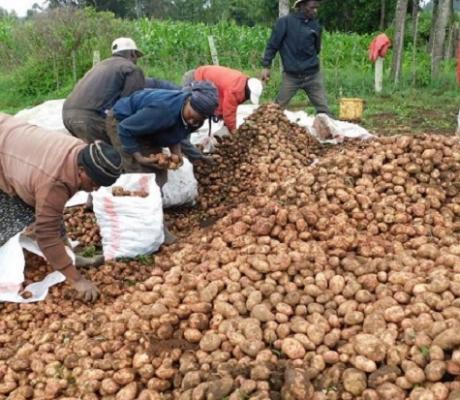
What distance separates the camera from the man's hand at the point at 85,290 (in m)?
3.09

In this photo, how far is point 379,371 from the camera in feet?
6.99

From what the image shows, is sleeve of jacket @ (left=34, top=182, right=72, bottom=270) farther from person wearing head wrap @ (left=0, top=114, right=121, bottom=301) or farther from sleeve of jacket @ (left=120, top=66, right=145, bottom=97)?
sleeve of jacket @ (left=120, top=66, right=145, bottom=97)

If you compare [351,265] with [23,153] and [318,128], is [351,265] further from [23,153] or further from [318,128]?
[318,128]

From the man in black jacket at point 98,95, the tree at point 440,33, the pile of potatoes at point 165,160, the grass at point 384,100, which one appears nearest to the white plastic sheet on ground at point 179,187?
the pile of potatoes at point 165,160

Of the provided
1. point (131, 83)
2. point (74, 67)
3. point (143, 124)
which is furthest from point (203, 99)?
point (74, 67)

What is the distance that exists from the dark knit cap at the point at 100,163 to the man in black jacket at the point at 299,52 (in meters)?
4.31

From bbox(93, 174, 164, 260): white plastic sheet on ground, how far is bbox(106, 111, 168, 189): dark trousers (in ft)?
1.87

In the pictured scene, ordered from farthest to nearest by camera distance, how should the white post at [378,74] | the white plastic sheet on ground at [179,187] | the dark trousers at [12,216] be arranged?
the white post at [378,74]
the white plastic sheet on ground at [179,187]
the dark trousers at [12,216]

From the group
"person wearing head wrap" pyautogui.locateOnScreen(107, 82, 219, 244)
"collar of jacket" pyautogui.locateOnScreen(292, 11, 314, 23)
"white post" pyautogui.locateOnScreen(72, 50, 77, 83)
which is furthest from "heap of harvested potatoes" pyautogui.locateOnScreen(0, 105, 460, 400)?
"white post" pyautogui.locateOnScreen(72, 50, 77, 83)

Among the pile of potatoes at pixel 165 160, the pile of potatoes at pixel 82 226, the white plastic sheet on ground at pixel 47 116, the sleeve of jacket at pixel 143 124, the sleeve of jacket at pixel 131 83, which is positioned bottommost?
the pile of potatoes at pixel 82 226

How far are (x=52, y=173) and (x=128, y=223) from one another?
2.75ft

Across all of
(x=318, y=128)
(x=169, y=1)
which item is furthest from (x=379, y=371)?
(x=169, y=1)

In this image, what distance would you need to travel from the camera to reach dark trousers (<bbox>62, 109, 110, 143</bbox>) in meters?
4.57

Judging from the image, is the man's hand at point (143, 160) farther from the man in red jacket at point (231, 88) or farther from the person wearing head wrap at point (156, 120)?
the man in red jacket at point (231, 88)
